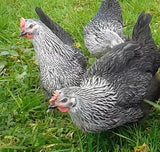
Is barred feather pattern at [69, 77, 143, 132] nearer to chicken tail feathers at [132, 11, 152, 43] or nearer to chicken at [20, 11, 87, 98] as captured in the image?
chicken at [20, 11, 87, 98]

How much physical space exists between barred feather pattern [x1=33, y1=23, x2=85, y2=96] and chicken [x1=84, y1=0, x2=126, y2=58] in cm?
71

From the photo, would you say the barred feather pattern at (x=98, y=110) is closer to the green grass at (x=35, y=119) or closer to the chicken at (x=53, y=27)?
the green grass at (x=35, y=119)

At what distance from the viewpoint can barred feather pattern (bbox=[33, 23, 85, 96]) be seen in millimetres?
2717

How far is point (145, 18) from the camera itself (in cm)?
288

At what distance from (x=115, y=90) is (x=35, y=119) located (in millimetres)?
817

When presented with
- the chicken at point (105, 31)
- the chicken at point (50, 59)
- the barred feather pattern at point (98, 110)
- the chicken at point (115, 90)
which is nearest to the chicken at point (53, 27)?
the chicken at point (105, 31)

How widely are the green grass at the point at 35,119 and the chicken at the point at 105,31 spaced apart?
23cm

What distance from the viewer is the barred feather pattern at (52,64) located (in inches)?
107

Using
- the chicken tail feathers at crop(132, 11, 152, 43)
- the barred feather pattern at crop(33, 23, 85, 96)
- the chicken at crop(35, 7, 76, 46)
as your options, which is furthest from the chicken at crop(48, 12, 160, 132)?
the chicken at crop(35, 7, 76, 46)

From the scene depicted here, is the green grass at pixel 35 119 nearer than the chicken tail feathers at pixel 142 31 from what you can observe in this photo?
Yes

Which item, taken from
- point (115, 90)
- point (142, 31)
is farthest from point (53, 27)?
point (115, 90)

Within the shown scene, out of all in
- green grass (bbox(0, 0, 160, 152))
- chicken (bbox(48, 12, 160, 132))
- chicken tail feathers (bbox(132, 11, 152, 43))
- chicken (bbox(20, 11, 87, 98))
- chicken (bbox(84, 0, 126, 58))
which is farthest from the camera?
chicken (bbox(84, 0, 126, 58))

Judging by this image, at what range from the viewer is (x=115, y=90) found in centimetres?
250

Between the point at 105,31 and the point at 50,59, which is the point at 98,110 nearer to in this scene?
the point at 50,59
